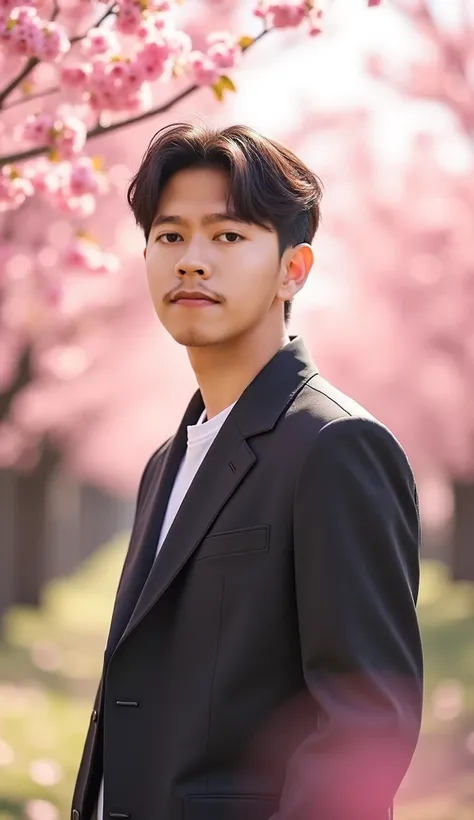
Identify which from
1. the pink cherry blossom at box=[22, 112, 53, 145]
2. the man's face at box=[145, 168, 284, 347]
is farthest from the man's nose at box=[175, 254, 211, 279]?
the pink cherry blossom at box=[22, 112, 53, 145]

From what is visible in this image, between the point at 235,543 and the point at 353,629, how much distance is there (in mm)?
327

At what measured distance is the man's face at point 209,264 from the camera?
8.18 feet

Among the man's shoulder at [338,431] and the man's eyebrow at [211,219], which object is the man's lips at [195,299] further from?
the man's shoulder at [338,431]

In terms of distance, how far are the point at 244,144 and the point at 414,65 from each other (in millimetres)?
11884

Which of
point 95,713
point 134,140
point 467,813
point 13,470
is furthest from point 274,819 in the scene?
point 13,470

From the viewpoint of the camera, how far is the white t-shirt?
2732 millimetres

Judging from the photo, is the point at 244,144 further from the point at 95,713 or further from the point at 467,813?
the point at 467,813

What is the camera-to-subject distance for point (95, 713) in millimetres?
2719

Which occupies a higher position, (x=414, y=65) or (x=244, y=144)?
(x=414, y=65)

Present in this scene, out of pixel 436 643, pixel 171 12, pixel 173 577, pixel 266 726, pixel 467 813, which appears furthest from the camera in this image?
pixel 436 643

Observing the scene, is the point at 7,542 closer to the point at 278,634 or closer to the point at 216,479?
the point at 216,479

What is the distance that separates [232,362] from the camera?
8.59ft

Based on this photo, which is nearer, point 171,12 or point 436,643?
point 171,12

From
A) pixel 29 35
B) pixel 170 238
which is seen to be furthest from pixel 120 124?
pixel 170 238
